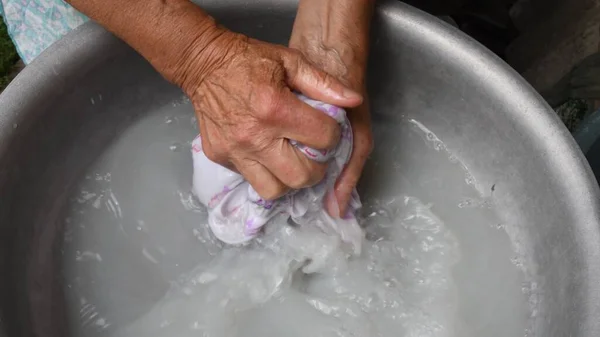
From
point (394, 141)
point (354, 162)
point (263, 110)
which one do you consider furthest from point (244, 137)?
point (394, 141)

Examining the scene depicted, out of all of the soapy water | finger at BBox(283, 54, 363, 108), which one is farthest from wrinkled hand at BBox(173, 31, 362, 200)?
the soapy water

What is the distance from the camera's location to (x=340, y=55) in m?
0.79

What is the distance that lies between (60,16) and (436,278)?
2.28 feet

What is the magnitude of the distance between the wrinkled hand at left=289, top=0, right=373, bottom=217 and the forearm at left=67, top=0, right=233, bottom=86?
0.41 ft

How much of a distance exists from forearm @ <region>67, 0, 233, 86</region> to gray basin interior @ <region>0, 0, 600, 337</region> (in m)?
0.09

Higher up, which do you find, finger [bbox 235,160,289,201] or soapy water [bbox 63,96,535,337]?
finger [bbox 235,160,289,201]

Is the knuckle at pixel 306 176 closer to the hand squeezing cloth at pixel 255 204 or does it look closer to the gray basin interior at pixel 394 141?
the hand squeezing cloth at pixel 255 204

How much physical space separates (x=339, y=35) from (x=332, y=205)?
0.22 metres

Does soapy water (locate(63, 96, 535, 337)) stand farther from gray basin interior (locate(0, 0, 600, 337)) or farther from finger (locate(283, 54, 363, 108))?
finger (locate(283, 54, 363, 108))

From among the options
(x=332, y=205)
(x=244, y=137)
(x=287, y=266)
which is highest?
(x=244, y=137)

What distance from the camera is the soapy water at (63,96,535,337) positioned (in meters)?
0.83

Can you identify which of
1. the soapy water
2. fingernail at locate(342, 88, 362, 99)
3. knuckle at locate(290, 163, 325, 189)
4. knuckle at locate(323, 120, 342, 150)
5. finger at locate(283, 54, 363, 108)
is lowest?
the soapy water

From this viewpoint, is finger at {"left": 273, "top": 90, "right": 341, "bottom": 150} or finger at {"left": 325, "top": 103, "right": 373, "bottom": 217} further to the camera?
finger at {"left": 325, "top": 103, "right": 373, "bottom": 217}

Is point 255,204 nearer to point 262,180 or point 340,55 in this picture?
point 262,180
